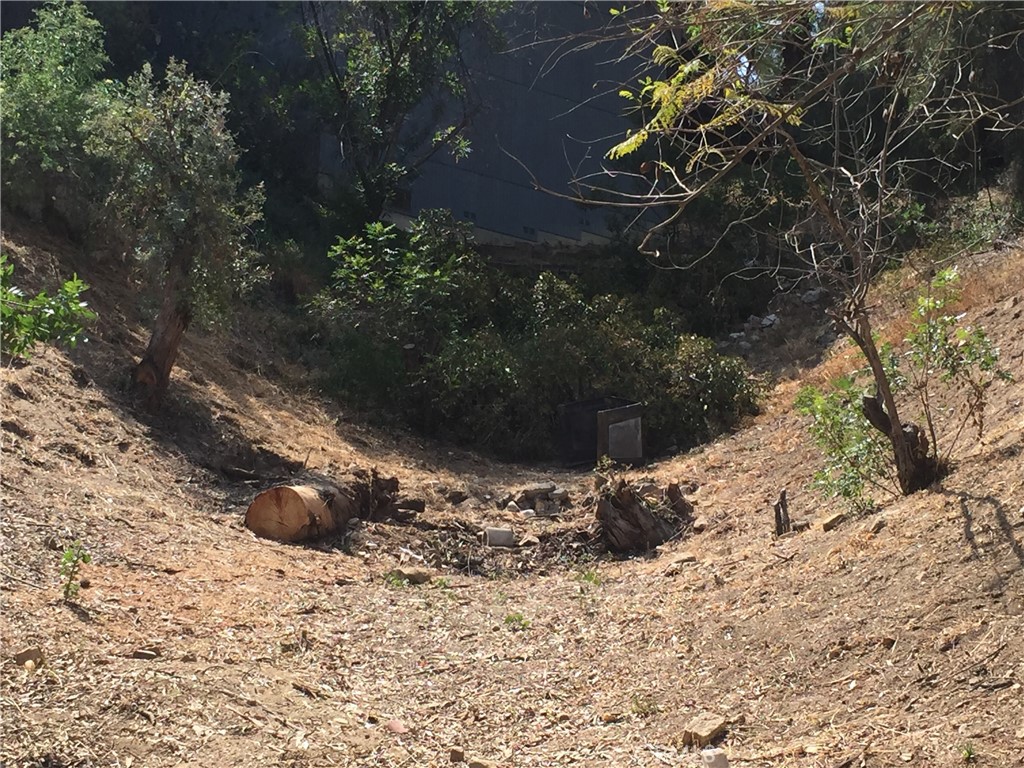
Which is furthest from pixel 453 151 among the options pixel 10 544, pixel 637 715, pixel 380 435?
pixel 637 715

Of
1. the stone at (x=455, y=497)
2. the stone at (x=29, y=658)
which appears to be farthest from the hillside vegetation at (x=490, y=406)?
the stone at (x=455, y=497)

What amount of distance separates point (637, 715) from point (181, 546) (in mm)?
3323

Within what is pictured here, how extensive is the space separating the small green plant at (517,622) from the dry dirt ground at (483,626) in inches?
0.5

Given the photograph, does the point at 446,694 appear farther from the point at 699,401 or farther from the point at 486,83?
the point at 486,83

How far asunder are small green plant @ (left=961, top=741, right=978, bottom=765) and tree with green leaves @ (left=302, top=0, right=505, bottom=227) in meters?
13.0

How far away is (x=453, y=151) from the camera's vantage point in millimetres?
17281

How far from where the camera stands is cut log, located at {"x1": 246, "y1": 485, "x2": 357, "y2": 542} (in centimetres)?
795

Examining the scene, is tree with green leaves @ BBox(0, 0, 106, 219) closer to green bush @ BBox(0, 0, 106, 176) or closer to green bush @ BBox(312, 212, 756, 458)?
green bush @ BBox(0, 0, 106, 176)

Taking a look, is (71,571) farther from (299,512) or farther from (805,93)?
(805,93)

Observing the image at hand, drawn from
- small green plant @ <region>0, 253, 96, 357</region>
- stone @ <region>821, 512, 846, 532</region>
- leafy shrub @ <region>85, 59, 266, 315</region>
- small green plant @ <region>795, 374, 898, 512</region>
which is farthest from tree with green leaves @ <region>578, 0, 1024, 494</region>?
leafy shrub @ <region>85, 59, 266, 315</region>

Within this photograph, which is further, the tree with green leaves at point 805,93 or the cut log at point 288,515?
the cut log at point 288,515

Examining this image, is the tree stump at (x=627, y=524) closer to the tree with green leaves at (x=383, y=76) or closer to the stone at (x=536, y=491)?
the stone at (x=536, y=491)

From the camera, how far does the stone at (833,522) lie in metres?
6.46

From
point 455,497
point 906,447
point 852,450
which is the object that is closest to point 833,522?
point 852,450
